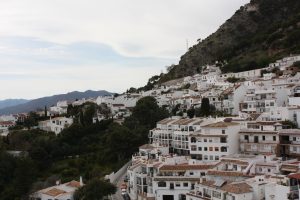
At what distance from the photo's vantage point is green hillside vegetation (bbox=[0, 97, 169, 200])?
4834cm

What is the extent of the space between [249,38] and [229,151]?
61.5m

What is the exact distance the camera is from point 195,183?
35.0m

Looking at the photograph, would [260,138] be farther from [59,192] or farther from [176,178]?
[59,192]

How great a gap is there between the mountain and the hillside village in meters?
23.7

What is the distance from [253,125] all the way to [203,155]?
199 inches

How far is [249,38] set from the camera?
9662 centimetres

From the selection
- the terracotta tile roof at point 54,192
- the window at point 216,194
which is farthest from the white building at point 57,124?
the window at point 216,194

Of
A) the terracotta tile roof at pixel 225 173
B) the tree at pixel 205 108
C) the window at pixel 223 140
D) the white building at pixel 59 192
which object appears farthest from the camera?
the tree at pixel 205 108

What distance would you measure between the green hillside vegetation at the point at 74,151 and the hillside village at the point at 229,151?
2.88m

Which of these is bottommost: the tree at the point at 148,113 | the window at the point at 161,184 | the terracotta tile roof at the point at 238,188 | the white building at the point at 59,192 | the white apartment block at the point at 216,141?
the white building at the point at 59,192

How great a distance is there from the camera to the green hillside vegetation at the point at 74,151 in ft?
159

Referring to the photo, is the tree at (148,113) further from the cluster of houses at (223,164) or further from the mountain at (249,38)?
the mountain at (249,38)

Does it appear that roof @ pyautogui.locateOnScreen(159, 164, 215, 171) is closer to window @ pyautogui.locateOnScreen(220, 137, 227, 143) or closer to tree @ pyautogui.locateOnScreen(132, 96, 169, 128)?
window @ pyautogui.locateOnScreen(220, 137, 227, 143)

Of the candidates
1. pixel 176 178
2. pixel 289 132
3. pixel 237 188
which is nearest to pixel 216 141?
pixel 176 178
